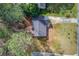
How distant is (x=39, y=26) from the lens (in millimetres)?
881

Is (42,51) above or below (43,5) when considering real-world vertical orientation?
below

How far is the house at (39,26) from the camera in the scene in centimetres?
88

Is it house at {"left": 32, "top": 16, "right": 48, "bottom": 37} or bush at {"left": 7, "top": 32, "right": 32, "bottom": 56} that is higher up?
house at {"left": 32, "top": 16, "right": 48, "bottom": 37}

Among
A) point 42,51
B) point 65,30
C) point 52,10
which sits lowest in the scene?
point 42,51

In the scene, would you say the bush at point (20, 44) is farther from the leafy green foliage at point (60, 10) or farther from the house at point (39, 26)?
the leafy green foliage at point (60, 10)

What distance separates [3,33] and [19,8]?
0.15 meters

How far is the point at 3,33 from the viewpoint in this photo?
90 cm

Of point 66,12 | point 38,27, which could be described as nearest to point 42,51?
point 38,27

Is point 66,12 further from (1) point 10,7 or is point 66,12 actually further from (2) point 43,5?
(1) point 10,7

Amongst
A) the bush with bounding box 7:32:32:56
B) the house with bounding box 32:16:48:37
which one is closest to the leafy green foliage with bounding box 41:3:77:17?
the house with bounding box 32:16:48:37

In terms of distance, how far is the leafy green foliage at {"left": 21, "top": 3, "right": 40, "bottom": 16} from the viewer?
89cm

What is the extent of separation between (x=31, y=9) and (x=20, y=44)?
189mm

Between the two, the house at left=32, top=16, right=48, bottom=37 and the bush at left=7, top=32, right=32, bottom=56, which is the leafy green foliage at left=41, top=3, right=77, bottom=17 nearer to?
the house at left=32, top=16, right=48, bottom=37

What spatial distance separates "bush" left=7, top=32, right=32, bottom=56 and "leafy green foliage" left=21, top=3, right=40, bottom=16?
109 millimetres
